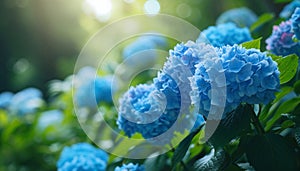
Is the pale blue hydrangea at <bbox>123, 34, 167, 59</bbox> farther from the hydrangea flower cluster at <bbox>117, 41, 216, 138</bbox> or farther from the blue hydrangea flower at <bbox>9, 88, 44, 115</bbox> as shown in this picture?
the hydrangea flower cluster at <bbox>117, 41, 216, 138</bbox>

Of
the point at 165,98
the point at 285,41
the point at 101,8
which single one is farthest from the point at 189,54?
the point at 101,8

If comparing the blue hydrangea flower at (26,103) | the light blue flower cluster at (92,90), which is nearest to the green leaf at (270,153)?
the light blue flower cluster at (92,90)

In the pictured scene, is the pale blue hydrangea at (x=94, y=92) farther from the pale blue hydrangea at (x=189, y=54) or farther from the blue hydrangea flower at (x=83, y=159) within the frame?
the pale blue hydrangea at (x=189, y=54)

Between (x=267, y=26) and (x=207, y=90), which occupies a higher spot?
(x=267, y=26)

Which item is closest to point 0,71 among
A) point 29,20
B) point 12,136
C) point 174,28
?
point 29,20

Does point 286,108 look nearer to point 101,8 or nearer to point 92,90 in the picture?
point 92,90

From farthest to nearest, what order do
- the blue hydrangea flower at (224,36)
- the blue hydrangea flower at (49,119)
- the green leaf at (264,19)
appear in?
the blue hydrangea flower at (49,119) < the green leaf at (264,19) < the blue hydrangea flower at (224,36)

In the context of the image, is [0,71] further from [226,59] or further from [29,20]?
[226,59]

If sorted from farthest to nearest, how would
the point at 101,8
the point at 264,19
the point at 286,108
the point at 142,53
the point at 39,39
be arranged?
the point at 39,39
the point at 101,8
the point at 142,53
the point at 264,19
the point at 286,108
